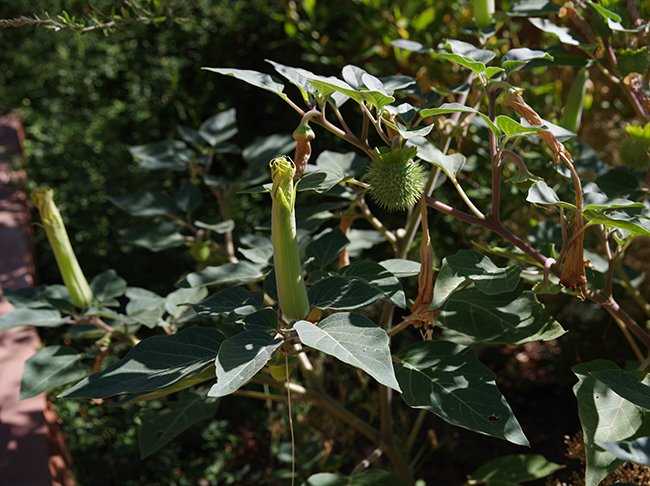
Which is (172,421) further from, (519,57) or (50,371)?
(519,57)

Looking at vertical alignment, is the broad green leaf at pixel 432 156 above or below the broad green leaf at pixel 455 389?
above

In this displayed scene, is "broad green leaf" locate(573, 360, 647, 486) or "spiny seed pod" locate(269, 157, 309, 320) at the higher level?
"spiny seed pod" locate(269, 157, 309, 320)

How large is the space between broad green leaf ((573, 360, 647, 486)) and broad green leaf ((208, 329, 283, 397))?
49 centimetres

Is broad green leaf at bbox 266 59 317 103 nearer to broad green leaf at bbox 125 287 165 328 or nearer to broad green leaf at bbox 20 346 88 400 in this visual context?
broad green leaf at bbox 125 287 165 328

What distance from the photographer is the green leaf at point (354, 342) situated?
3.38ft

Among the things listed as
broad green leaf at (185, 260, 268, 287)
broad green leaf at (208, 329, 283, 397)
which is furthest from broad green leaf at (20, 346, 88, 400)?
broad green leaf at (208, 329, 283, 397)

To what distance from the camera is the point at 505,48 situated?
8.50ft

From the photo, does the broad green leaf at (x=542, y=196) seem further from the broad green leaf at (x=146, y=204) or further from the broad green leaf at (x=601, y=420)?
the broad green leaf at (x=146, y=204)

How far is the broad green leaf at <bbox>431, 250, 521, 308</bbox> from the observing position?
1295 millimetres

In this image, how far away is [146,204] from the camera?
2045 millimetres

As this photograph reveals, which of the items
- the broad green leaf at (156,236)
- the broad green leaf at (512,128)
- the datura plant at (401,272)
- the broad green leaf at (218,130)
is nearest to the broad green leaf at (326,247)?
the datura plant at (401,272)

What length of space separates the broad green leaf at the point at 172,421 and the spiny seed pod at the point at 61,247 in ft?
0.99

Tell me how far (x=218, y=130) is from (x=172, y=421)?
0.84 m

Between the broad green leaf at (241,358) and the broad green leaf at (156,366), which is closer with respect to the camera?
the broad green leaf at (241,358)
